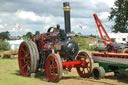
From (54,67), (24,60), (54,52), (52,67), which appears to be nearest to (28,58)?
(24,60)

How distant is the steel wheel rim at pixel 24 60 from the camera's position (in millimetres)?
7469

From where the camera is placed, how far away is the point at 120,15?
33406mm

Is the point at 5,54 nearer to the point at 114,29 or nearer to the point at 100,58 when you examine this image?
the point at 100,58

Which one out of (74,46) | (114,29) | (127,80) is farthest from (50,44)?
(114,29)

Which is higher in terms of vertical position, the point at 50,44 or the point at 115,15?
the point at 115,15

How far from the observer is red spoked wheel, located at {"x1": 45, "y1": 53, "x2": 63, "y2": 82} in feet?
19.0

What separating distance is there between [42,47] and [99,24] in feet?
40.1

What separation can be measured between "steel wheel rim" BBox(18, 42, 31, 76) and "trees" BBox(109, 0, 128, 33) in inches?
1058

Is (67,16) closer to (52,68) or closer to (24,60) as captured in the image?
(52,68)

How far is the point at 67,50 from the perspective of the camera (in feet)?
21.8

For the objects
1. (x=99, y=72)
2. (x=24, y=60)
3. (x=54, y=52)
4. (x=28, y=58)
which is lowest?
(x=99, y=72)

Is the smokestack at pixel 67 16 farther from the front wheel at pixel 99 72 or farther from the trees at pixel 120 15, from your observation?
the trees at pixel 120 15

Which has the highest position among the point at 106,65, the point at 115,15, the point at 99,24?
the point at 115,15

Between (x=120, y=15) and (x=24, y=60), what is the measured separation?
28485mm
